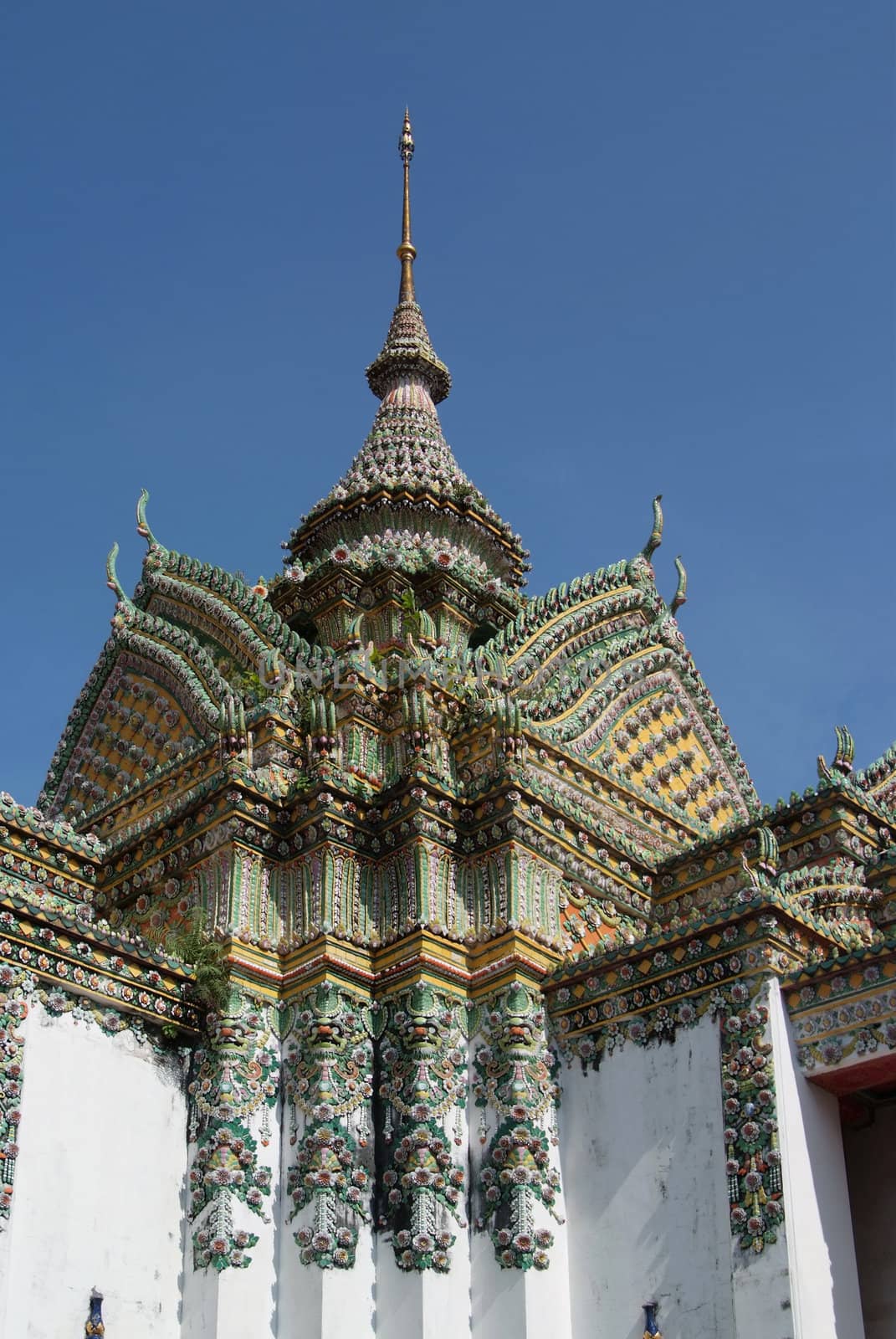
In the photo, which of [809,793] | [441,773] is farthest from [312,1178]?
[809,793]

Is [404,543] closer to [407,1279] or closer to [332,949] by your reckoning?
[332,949]

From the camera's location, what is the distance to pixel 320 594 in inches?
750

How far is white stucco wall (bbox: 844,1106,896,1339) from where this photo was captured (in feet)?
45.0

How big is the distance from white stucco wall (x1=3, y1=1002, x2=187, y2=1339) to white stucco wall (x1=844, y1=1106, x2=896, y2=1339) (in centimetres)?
538

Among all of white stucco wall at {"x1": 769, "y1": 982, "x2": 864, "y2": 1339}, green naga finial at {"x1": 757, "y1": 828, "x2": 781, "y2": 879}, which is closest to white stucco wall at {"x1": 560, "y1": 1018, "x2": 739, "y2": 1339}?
white stucco wall at {"x1": 769, "y1": 982, "x2": 864, "y2": 1339}

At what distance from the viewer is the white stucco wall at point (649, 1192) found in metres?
12.5

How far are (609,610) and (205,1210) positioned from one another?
852 cm

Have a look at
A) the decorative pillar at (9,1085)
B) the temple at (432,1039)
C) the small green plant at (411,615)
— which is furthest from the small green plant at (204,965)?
the small green plant at (411,615)

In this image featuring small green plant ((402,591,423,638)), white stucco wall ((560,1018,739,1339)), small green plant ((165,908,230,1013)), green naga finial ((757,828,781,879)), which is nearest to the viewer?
white stucco wall ((560,1018,739,1339))

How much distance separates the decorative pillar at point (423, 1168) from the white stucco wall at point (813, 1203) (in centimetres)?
266

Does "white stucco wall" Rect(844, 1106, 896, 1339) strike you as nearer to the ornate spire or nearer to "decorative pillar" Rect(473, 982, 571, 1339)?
"decorative pillar" Rect(473, 982, 571, 1339)

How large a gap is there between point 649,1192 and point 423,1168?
1.70m

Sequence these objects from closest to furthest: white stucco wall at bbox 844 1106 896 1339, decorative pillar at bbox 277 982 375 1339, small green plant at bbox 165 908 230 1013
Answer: decorative pillar at bbox 277 982 375 1339
white stucco wall at bbox 844 1106 896 1339
small green plant at bbox 165 908 230 1013

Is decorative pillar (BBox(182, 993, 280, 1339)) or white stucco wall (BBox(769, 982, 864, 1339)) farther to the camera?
decorative pillar (BBox(182, 993, 280, 1339))
